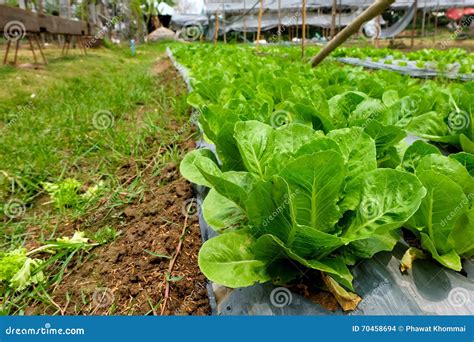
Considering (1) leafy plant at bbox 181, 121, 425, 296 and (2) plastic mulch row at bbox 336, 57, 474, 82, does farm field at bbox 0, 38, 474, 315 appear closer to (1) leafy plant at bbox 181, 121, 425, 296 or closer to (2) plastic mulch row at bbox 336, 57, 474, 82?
(1) leafy plant at bbox 181, 121, 425, 296

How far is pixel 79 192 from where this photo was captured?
104 inches

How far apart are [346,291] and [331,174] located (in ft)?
1.28

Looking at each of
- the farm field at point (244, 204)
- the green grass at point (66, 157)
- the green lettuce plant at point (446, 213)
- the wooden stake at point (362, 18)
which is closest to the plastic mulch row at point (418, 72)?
the wooden stake at point (362, 18)

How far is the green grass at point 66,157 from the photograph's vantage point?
2105 mm

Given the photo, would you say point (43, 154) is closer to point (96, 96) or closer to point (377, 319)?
point (96, 96)

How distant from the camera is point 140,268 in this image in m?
1.64

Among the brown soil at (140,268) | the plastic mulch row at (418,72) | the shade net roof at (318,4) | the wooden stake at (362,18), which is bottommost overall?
the brown soil at (140,268)

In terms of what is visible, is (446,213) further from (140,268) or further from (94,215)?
(94,215)

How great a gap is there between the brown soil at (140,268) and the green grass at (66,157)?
7 centimetres

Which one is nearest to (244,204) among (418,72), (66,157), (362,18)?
(66,157)

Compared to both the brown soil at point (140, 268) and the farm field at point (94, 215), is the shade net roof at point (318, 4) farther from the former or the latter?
the brown soil at point (140, 268)

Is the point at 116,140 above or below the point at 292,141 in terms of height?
below

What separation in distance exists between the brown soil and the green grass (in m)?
0.07

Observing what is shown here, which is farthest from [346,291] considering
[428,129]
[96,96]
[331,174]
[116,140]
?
[96,96]
